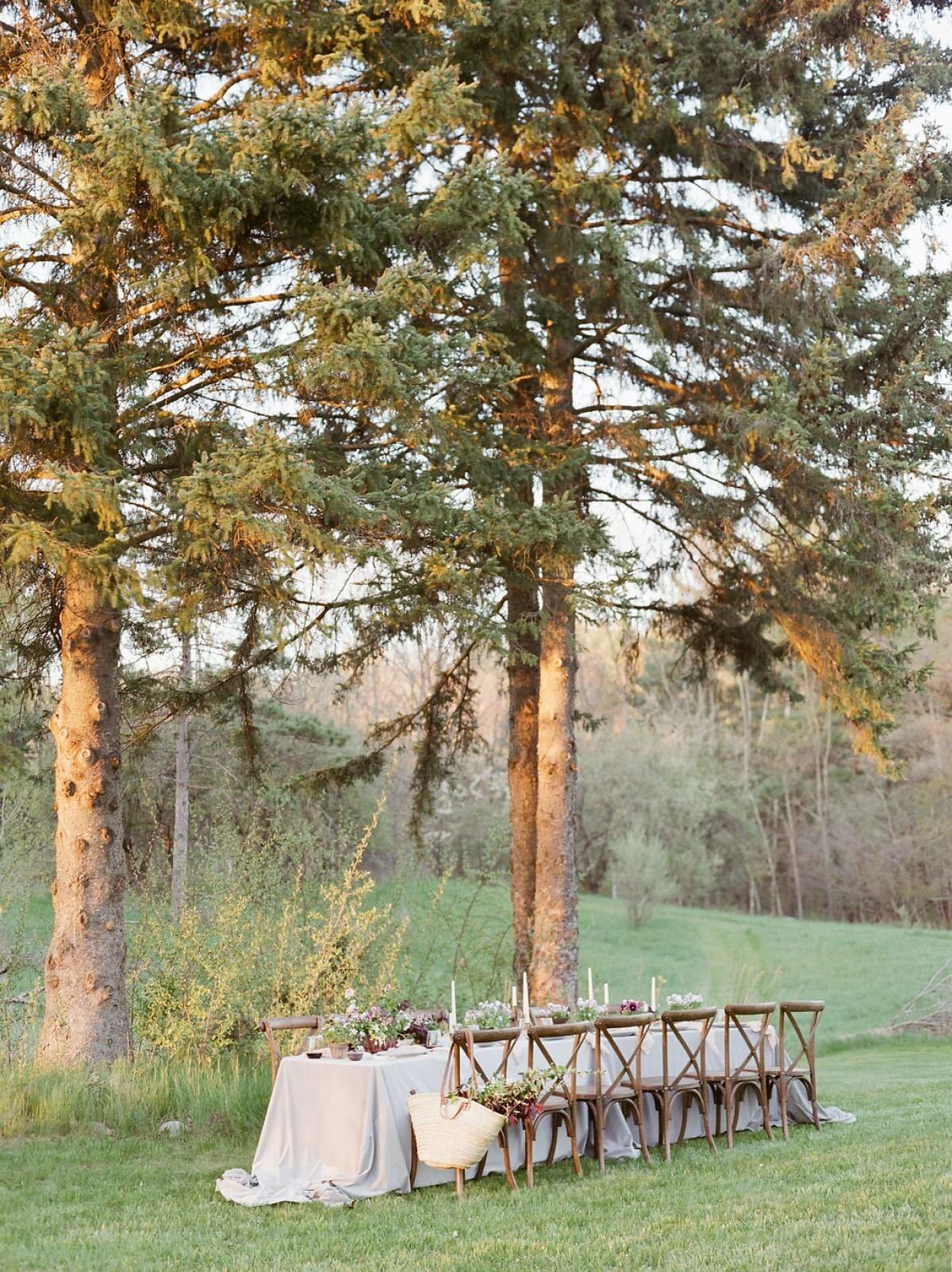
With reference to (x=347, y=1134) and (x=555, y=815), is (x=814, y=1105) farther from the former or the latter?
(x=347, y=1134)

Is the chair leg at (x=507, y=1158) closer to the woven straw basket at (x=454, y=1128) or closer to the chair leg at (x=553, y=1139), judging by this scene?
the woven straw basket at (x=454, y=1128)

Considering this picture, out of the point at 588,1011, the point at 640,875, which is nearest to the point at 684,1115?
the point at 588,1011

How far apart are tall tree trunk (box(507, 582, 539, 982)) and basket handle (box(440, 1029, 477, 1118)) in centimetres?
516

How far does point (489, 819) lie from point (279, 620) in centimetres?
2166

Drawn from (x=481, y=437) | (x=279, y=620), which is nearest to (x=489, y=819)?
(x=481, y=437)

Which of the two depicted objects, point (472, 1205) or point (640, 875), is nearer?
point (472, 1205)

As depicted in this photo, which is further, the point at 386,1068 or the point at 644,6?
the point at 644,6

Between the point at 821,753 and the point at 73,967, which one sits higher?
the point at 821,753

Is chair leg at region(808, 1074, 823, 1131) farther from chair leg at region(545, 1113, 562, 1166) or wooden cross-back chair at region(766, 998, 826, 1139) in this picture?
chair leg at region(545, 1113, 562, 1166)

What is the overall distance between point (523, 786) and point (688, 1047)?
470 centimetres

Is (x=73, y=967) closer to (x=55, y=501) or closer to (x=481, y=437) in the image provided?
(x=55, y=501)

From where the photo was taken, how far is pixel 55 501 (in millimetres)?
7285

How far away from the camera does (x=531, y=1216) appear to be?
5754 mm

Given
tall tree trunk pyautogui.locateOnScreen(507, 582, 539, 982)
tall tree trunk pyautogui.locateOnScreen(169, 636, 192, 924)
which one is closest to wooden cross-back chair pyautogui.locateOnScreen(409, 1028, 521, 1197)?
tall tree trunk pyautogui.locateOnScreen(507, 582, 539, 982)
